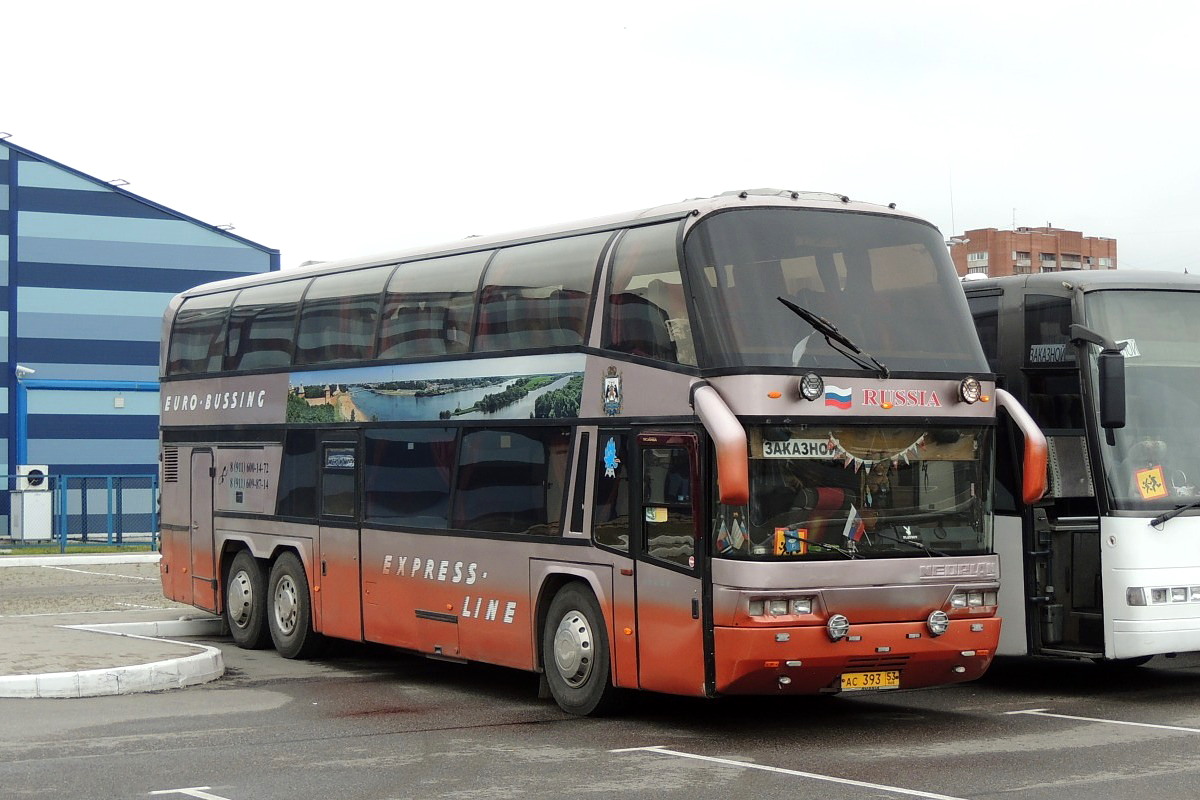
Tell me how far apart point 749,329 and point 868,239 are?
58.6 inches

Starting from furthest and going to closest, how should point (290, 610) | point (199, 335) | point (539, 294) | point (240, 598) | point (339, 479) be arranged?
point (199, 335) < point (240, 598) < point (290, 610) < point (339, 479) < point (539, 294)

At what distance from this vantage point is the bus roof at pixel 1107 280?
1358cm

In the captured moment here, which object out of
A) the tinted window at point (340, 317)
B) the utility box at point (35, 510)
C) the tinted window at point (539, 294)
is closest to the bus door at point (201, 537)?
the tinted window at point (340, 317)

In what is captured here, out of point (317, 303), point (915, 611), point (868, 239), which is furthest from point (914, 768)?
point (317, 303)

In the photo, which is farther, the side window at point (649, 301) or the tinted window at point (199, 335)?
the tinted window at point (199, 335)

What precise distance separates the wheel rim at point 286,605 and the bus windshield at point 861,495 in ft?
22.1

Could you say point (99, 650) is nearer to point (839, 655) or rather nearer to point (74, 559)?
point (839, 655)

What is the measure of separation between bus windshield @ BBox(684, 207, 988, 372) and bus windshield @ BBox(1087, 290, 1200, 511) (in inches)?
64.1

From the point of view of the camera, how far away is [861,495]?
11.6 meters

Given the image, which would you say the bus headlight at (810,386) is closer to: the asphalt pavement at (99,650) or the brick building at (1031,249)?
the asphalt pavement at (99,650)

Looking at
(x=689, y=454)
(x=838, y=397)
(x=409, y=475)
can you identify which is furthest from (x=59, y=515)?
(x=838, y=397)

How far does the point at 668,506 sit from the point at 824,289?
73.5 inches

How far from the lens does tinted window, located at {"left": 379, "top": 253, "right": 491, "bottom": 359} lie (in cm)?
1421

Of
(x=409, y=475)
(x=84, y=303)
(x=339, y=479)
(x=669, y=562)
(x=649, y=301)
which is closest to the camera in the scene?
(x=669, y=562)
